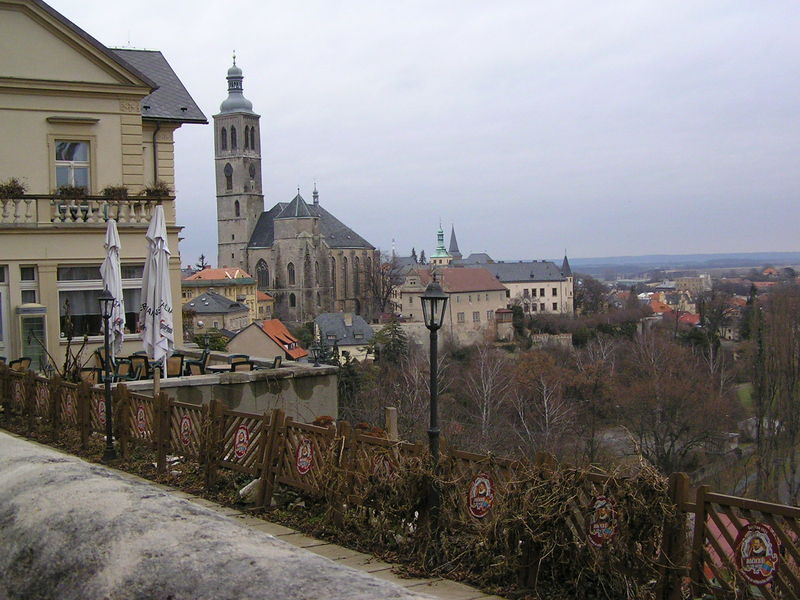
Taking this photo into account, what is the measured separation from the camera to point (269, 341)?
37094mm

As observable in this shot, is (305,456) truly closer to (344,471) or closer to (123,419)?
(344,471)

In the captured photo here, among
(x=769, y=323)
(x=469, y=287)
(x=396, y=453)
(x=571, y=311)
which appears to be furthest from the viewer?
(x=571, y=311)

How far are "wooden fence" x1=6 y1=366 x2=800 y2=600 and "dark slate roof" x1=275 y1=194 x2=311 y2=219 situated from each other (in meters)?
121

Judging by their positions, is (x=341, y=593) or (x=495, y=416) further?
(x=495, y=416)

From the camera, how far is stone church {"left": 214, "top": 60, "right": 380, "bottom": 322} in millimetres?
133000

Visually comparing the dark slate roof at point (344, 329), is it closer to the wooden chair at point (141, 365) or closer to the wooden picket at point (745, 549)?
the wooden chair at point (141, 365)

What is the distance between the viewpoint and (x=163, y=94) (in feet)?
78.6

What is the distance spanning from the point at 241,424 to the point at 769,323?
57955mm

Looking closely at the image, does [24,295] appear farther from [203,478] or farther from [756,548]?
[756,548]

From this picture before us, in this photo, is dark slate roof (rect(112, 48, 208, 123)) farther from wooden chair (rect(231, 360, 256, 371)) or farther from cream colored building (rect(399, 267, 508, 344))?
cream colored building (rect(399, 267, 508, 344))

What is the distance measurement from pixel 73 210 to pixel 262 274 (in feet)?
389

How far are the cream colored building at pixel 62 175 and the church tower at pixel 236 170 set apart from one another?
123 metres

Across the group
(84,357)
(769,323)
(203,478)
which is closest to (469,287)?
(769,323)

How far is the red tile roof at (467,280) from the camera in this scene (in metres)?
136
